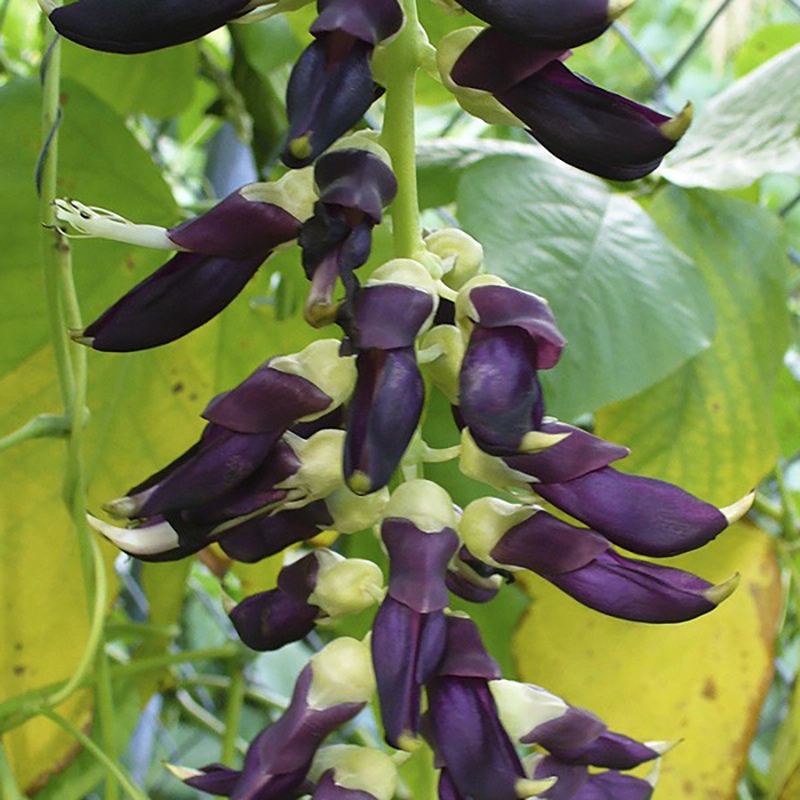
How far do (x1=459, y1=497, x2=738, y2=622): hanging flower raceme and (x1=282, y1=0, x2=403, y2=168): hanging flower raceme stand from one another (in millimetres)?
144

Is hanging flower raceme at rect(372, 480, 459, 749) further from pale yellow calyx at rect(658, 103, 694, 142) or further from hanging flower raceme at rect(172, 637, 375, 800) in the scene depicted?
pale yellow calyx at rect(658, 103, 694, 142)

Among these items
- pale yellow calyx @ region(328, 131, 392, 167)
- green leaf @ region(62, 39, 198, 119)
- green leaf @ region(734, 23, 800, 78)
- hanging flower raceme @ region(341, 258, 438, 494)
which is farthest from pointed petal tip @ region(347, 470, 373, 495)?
green leaf @ region(734, 23, 800, 78)

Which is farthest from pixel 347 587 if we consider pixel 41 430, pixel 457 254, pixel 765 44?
pixel 765 44

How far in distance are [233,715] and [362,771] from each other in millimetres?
415

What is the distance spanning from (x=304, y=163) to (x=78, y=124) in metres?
0.39

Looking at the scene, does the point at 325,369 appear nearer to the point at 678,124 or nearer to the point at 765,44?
the point at 678,124

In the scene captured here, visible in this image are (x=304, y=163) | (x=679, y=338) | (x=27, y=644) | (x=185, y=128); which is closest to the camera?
(x=304, y=163)

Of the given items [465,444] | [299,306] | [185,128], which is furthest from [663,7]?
[465,444]

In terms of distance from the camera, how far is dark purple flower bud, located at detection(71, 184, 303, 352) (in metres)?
0.37

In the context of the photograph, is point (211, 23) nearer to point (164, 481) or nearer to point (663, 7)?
point (164, 481)

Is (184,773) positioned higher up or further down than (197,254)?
further down

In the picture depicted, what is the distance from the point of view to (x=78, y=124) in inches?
26.0

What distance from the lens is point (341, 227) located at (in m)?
0.34

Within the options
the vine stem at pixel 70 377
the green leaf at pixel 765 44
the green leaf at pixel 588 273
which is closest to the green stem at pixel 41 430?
the vine stem at pixel 70 377
